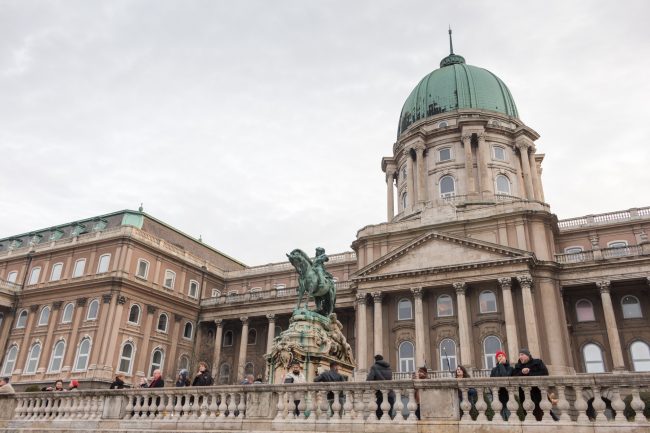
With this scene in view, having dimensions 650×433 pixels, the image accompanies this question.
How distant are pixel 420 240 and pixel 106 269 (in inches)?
1110

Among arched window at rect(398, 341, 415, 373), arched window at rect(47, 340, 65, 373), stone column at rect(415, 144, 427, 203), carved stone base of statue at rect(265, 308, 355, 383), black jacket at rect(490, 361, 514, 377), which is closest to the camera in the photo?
black jacket at rect(490, 361, 514, 377)

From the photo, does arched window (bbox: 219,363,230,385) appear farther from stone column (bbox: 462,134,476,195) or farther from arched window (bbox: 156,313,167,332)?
stone column (bbox: 462,134,476,195)

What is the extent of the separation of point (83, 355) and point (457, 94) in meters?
45.2

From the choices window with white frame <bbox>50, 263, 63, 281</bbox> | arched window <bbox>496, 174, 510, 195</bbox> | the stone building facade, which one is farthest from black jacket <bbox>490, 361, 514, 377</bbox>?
window with white frame <bbox>50, 263, 63, 281</bbox>

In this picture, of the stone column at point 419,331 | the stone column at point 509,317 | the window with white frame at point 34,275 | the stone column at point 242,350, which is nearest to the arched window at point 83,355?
the window with white frame at point 34,275

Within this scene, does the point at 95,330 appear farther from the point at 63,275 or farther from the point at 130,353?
the point at 63,275

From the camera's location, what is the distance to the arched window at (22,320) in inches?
1910

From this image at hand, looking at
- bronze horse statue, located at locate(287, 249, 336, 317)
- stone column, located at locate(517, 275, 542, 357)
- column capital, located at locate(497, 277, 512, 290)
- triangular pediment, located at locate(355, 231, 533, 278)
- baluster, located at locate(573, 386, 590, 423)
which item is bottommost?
baluster, located at locate(573, 386, 590, 423)

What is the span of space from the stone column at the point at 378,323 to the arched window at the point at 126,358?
2156cm

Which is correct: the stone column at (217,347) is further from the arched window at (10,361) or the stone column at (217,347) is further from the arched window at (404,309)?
the arched window at (404,309)

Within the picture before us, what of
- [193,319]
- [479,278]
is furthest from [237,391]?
[193,319]

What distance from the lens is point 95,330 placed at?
142 feet

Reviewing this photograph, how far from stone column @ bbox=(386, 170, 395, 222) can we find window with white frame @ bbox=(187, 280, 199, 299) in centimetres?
2149

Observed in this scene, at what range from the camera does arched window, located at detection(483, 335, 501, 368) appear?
122ft
